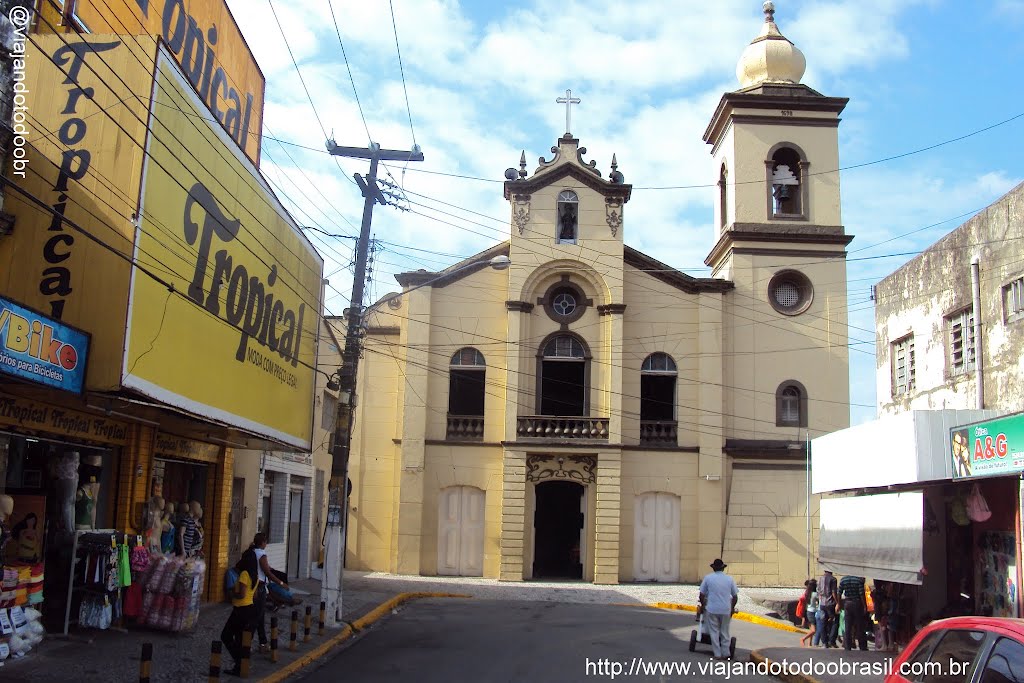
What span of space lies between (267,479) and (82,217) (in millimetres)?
12105

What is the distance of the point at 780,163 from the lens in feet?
108

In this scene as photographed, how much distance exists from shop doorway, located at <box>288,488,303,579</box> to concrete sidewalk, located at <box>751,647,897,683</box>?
13.2 metres

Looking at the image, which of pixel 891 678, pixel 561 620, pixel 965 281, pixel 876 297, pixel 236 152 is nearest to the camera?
pixel 891 678

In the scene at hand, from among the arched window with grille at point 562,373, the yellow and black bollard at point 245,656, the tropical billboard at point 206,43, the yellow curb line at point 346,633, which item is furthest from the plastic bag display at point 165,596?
the arched window with grille at point 562,373

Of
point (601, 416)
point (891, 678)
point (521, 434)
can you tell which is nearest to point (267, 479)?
point (521, 434)

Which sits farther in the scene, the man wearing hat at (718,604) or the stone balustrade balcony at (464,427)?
the stone balustrade balcony at (464,427)

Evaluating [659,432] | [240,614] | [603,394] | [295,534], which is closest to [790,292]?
[659,432]

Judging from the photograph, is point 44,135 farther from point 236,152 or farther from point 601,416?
point 601,416

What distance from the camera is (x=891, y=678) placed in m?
7.34

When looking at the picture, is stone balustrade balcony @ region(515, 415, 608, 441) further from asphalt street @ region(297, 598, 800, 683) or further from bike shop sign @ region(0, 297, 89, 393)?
bike shop sign @ region(0, 297, 89, 393)

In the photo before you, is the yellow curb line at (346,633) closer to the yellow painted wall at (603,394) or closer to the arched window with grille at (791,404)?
the yellow painted wall at (603,394)

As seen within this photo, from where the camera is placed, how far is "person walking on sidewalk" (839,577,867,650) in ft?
52.2

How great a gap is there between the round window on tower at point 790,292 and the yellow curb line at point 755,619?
1118cm

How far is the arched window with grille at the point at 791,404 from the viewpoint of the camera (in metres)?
31.0
